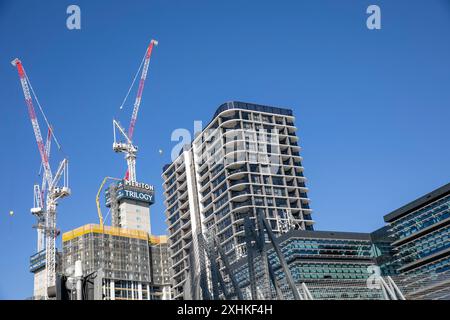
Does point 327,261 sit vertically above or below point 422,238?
below

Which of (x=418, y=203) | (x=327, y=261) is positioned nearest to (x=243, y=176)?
(x=327, y=261)

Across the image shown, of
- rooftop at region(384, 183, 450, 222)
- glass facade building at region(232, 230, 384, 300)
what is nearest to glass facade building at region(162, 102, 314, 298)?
glass facade building at region(232, 230, 384, 300)

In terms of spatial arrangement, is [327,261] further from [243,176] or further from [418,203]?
[243,176]

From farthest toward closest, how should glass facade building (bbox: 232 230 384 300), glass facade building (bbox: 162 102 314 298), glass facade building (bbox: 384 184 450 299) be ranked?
glass facade building (bbox: 162 102 314 298) → glass facade building (bbox: 232 230 384 300) → glass facade building (bbox: 384 184 450 299)

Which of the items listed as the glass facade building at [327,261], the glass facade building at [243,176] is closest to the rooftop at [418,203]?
the glass facade building at [327,261]

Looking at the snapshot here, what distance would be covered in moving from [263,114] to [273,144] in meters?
11.1

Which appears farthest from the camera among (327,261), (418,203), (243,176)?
(243,176)

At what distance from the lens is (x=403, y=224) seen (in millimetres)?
122250

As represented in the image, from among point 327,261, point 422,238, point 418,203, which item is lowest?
point 327,261

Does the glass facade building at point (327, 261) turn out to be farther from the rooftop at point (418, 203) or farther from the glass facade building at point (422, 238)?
the rooftop at point (418, 203)

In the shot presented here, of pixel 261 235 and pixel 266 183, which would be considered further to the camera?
pixel 266 183

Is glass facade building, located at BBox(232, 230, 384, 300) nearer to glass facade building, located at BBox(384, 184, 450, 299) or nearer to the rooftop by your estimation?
glass facade building, located at BBox(384, 184, 450, 299)
